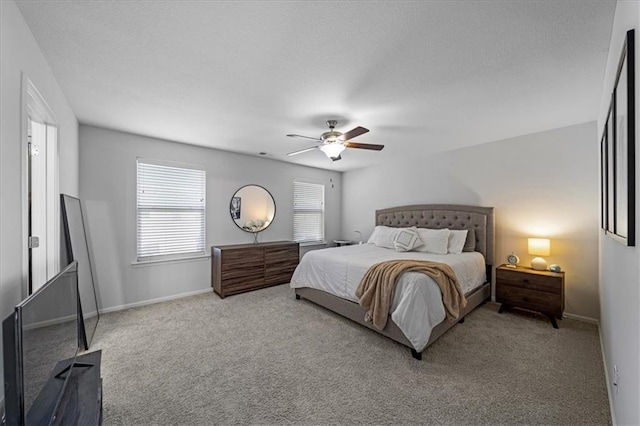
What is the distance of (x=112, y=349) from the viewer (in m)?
2.62

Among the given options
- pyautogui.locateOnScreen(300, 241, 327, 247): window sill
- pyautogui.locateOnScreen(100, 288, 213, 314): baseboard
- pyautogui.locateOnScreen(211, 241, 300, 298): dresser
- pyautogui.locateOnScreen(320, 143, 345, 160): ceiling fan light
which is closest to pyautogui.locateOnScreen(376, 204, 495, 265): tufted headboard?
pyautogui.locateOnScreen(300, 241, 327, 247): window sill

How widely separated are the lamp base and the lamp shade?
0.08m

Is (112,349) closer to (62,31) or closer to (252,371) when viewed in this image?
(252,371)

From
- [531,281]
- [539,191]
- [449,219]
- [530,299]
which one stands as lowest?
[530,299]

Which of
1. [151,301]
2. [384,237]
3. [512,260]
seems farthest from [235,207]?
[512,260]

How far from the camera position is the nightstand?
3.11 meters

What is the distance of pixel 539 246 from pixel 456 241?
100cm

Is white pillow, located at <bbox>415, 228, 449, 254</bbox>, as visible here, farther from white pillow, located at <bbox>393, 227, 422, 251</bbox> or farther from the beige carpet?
the beige carpet

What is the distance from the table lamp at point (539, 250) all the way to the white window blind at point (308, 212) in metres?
4.01

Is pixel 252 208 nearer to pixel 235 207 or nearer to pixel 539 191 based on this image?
pixel 235 207

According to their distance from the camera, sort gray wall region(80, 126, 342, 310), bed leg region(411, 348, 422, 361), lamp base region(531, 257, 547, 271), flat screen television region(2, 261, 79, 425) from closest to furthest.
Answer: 1. flat screen television region(2, 261, 79, 425)
2. bed leg region(411, 348, 422, 361)
3. lamp base region(531, 257, 547, 271)
4. gray wall region(80, 126, 342, 310)

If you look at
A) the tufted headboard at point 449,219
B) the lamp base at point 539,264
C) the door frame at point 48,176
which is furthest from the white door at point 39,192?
the lamp base at point 539,264

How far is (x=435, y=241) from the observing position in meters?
4.14

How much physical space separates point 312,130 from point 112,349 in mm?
3345
